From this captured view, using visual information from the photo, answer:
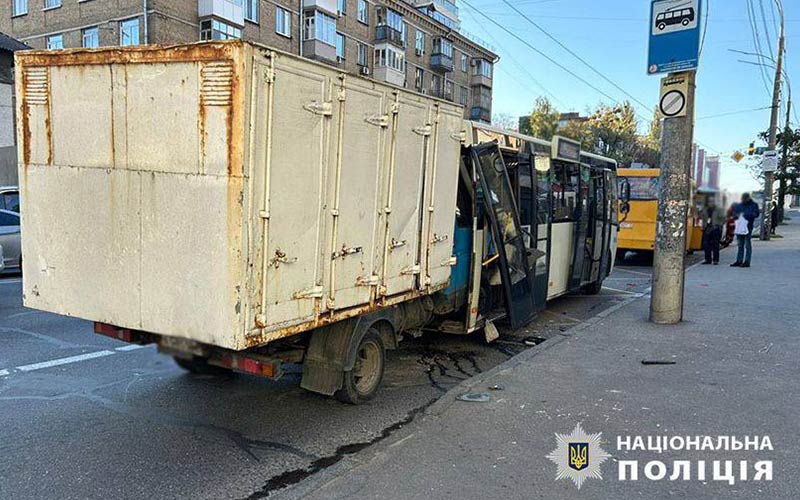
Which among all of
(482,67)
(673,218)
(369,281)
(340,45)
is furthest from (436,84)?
(369,281)

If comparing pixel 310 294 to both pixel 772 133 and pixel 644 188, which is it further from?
pixel 772 133

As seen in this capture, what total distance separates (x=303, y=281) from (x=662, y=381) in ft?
12.1

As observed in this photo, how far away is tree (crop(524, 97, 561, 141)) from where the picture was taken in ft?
172

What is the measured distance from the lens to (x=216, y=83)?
3713mm

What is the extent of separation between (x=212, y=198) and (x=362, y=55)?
43.5 m

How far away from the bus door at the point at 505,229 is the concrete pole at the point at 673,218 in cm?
216

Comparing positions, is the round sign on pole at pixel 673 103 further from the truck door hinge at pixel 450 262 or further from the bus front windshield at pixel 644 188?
the bus front windshield at pixel 644 188

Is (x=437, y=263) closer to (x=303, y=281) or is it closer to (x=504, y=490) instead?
(x=303, y=281)

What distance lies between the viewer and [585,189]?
32.9ft

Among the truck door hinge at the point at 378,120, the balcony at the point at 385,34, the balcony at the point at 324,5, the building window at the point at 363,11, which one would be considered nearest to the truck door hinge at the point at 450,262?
the truck door hinge at the point at 378,120

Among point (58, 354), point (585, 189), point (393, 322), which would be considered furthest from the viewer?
point (585, 189)

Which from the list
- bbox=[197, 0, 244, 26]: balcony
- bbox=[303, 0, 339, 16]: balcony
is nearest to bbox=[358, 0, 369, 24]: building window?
bbox=[303, 0, 339, 16]: balcony

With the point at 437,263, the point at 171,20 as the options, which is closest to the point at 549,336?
the point at 437,263

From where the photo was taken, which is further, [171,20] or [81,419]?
[171,20]
